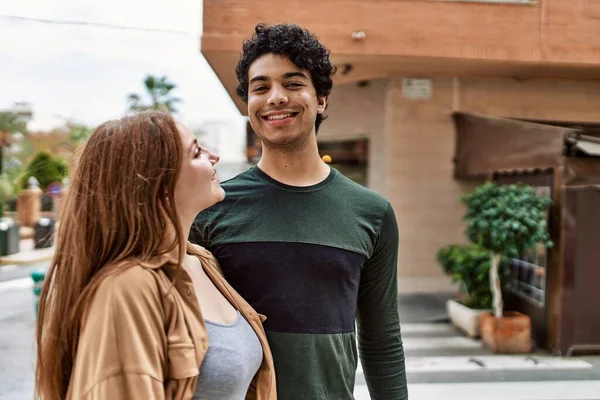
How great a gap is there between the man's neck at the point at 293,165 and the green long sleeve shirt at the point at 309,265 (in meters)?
0.03

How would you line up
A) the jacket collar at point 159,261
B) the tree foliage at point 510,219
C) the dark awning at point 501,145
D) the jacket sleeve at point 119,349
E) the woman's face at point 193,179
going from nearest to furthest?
the jacket sleeve at point 119,349, the jacket collar at point 159,261, the woman's face at point 193,179, the tree foliage at point 510,219, the dark awning at point 501,145

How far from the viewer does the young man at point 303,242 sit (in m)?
1.52

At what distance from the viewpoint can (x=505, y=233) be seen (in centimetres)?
549

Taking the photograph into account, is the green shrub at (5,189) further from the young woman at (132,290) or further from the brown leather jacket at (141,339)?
the brown leather jacket at (141,339)

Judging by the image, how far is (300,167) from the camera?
167 cm

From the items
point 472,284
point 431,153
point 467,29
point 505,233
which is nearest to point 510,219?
point 505,233

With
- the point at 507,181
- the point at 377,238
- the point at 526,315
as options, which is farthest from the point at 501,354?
the point at 377,238

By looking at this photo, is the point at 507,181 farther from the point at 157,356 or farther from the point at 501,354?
the point at 157,356

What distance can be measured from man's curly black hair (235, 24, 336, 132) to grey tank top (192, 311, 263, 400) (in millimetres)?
810

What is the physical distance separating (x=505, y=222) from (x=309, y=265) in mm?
4532

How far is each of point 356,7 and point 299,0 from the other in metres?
0.79

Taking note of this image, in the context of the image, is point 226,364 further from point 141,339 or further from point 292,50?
point 292,50

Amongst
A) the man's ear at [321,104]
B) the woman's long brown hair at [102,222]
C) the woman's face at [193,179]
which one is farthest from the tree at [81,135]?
the man's ear at [321,104]

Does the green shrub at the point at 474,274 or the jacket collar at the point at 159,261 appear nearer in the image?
the jacket collar at the point at 159,261
